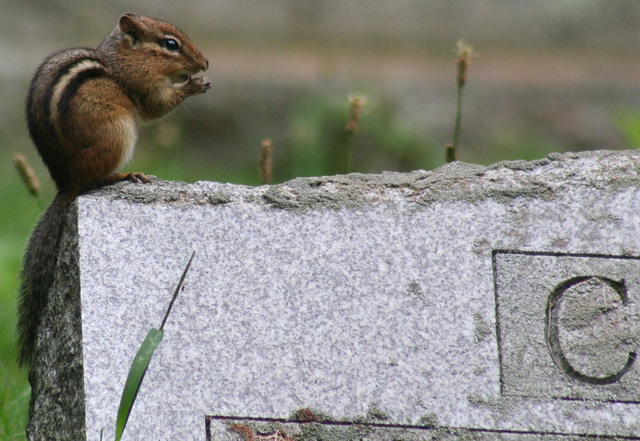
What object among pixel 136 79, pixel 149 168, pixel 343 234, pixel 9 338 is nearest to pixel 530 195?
pixel 343 234

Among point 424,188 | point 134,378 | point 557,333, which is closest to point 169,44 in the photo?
point 424,188

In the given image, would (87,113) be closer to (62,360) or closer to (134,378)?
(62,360)

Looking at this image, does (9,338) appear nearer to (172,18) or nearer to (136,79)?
(136,79)

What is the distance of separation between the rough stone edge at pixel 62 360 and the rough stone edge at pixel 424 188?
0.21m

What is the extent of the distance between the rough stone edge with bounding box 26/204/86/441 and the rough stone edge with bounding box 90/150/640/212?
0.21 metres

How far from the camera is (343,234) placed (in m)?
2.60

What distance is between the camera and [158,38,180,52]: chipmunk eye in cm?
327

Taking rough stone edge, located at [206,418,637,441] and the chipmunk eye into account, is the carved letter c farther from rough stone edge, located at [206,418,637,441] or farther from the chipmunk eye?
the chipmunk eye

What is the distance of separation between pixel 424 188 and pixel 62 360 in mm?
1080

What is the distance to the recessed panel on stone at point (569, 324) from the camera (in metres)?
2.54

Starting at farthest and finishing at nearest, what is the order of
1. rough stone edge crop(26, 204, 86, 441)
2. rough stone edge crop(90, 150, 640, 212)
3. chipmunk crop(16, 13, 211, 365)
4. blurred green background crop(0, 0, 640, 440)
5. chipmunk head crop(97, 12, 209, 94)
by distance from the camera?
blurred green background crop(0, 0, 640, 440) < chipmunk head crop(97, 12, 209, 94) < chipmunk crop(16, 13, 211, 365) < rough stone edge crop(90, 150, 640, 212) < rough stone edge crop(26, 204, 86, 441)

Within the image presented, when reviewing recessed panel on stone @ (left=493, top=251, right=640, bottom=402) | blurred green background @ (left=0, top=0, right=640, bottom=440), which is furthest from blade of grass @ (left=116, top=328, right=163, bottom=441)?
blurred green background @ (left=0, top=0, right=640, bottom=440)

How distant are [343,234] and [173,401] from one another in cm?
63

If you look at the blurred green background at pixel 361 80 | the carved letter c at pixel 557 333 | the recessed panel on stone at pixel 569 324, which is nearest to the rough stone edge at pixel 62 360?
the recessed panel on stone at pixel 569 324
